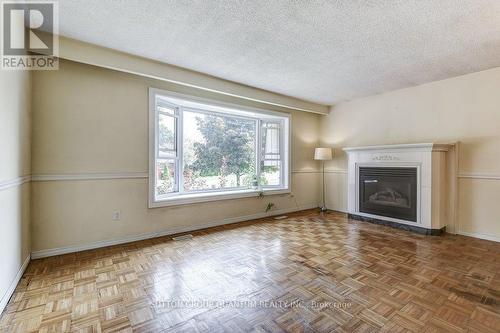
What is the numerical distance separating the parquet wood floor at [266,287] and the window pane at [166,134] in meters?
1.40

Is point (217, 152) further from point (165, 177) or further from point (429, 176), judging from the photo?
point (429, 176)

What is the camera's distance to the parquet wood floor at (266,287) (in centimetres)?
162

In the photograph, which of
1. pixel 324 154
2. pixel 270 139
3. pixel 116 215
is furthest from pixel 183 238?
pixel 324 154

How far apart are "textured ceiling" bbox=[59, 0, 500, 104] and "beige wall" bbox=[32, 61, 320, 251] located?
1.80 feet

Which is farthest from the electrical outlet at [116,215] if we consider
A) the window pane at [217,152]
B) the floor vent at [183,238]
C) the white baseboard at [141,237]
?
the window pane at [217,152]

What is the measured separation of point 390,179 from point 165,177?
147 inches

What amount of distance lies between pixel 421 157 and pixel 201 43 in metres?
3.55

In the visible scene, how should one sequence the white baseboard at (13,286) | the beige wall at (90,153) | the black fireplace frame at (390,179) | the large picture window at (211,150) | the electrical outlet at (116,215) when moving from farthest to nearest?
the black fireplace frame at (390,179) < the large picture window at (211,150) < the electrical outlet at (116,215) < the beige wall at (90,153) < the white baseboard at (13,286)

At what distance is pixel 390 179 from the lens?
4082mm

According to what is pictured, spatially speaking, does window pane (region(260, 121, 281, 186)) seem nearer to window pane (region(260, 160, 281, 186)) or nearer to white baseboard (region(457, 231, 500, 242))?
window pane (region(260, 160, 281, 186))

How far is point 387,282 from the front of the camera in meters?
2.15

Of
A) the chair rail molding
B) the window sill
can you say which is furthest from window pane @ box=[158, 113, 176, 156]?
the chair rail molding

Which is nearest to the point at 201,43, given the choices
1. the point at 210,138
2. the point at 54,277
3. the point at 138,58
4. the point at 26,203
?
the point at 138,58

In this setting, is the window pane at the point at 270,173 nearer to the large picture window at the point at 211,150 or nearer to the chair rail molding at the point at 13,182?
the large picture window at the point at 211,150
